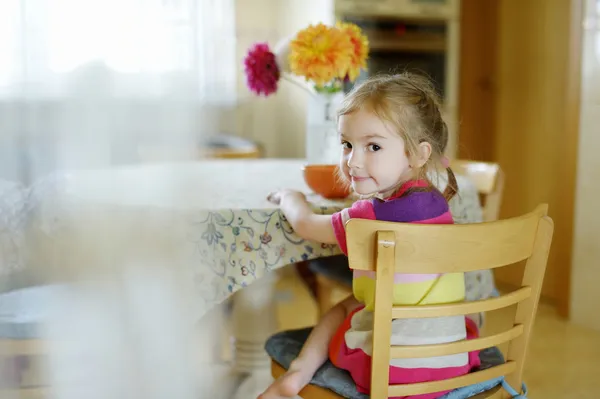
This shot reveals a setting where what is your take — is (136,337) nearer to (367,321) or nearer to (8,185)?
(8,185)

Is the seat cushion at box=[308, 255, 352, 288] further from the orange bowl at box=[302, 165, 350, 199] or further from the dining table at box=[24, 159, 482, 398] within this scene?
the orange bowl at box=[302, 165, 350, 199]

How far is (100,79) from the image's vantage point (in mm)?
934

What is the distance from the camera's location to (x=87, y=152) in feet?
3.10

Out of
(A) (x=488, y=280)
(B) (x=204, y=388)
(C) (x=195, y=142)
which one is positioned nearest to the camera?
(C) (x=195, y=142)

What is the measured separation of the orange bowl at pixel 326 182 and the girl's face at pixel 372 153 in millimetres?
266

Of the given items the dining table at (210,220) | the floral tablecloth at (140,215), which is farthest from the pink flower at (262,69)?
the floral tablecloth at (140,215)

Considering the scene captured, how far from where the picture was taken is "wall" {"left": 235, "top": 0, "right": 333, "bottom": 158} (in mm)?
4246

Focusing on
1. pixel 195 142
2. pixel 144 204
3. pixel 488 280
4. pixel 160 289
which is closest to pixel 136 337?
pixel 160 289

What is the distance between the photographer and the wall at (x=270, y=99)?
4246 millimetres

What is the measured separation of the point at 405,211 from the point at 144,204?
0.47 metres

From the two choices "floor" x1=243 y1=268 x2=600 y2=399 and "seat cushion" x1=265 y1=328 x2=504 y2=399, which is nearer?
"seat cushion" x1=265 y1=328 x2=504 y2=399

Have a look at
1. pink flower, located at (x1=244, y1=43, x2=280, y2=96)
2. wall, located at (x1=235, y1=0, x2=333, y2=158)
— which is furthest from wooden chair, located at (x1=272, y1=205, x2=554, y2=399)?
wall, located at (x1=235, y1=0, x2=333, y2=158)

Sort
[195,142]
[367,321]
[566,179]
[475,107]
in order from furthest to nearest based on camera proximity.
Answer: [475,107] < [566,179] < [367,321] < [195,142]

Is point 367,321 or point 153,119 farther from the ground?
point 153,119
